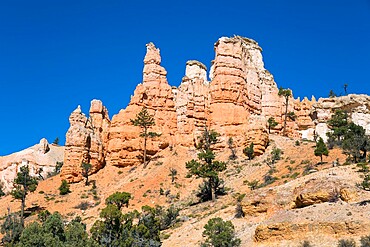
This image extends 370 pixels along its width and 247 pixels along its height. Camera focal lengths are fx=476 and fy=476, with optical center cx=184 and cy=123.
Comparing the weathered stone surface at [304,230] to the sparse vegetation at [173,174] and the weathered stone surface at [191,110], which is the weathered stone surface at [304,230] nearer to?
the sparse vegetation at [173,174]

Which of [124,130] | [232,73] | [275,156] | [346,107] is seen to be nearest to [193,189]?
[275,156]

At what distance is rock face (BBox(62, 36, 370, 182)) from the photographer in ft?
213

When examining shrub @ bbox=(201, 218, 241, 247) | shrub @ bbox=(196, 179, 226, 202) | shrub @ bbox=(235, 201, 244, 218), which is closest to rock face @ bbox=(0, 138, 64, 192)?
shrub @ bbox=(196, 179, 226, 202)

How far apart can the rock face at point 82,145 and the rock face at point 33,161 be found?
20.6 m

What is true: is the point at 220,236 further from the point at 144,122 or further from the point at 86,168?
the point at 144,122

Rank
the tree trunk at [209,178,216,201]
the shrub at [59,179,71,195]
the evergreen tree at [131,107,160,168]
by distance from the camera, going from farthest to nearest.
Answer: the evergreen tree at [131,107,160,168] < the shrub at [59,179,71,195] < the tree trunk at [209,178,216,201]

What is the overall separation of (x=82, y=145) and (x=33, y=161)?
86.7 ft

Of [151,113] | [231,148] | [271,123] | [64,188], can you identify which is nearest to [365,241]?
[231,148]

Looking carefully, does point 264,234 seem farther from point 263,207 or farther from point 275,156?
point 275,156

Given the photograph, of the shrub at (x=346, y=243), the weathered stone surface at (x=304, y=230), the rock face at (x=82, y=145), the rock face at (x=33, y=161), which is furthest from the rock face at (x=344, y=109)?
the shrub at (x=346, y=243)

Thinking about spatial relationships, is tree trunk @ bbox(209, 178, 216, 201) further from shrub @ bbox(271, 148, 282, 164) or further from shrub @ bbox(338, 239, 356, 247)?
shrub @ bbox(338, 239, 356, 247)

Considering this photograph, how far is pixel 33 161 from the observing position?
87.3 meters

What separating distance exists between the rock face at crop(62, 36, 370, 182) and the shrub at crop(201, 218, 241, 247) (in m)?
29.3

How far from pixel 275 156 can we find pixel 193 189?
34.6ft
